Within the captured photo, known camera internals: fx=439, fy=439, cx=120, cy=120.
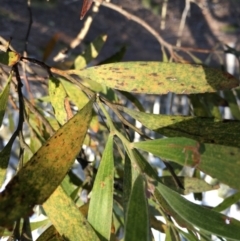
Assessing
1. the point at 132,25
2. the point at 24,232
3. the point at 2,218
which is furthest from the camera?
the point at 132,25

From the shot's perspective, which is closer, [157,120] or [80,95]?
[157,120]

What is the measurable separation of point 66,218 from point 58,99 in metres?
0.15

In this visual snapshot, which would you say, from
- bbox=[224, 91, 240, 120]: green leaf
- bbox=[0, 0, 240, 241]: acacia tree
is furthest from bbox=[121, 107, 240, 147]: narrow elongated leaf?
bbox=[224, 91, 240, 120]: green leaf

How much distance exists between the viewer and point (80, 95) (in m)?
0.59

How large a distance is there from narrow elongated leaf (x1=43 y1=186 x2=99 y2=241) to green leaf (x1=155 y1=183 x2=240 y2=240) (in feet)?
0.23

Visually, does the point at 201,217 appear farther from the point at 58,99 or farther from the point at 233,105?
the point at 233,105

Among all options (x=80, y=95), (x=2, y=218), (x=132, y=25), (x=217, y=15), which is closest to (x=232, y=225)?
(x=2, y=218)

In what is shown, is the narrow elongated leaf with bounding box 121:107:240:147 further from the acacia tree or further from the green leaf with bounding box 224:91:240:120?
the green leaf with bounding box 224:91:240:120

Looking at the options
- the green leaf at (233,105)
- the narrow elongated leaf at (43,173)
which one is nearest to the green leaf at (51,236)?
the narrow elongated leaf at (43,173)

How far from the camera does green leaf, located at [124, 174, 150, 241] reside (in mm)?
300

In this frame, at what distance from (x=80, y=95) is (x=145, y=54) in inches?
24.6

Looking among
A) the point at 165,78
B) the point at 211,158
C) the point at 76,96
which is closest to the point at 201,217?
the point at 211,158

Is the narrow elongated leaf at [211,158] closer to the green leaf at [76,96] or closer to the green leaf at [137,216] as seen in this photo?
the green leaf at [137,216]

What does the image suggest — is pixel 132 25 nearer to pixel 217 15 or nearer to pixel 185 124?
pixel 217 15
